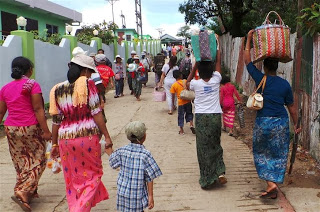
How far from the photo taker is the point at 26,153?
400 cm

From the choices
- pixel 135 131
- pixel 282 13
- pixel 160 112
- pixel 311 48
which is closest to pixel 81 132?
pixel 135 131

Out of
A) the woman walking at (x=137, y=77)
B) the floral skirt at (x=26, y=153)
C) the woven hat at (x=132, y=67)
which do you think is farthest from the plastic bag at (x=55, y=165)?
the woven hat at (x=132, y=67)

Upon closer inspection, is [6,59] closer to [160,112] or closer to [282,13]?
[160,112]

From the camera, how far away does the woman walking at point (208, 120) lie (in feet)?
14.3

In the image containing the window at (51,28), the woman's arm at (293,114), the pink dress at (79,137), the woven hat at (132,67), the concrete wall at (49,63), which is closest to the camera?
the pink dress at (79,137)

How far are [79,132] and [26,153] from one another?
1.02 metres

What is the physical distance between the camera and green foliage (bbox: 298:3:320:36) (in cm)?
489

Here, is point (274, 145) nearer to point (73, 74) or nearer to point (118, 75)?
point (73, 74)

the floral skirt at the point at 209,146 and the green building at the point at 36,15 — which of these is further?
the green building at the point at 36,15

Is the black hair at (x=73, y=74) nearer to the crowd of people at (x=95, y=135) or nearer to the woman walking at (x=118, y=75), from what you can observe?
the crowd of people at (x=95, y=135)

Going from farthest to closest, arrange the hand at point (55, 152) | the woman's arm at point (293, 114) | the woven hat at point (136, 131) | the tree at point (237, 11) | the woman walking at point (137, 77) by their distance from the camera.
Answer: the tree at point (237, 11) < the woman walking at point (137, 77) < the woman's arm at point (293, 114) < the hand at point (55, 152) < the woven hat at point (136, 131)

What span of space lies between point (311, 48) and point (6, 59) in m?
7.15

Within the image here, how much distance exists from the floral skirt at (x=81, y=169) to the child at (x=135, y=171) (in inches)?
17.9

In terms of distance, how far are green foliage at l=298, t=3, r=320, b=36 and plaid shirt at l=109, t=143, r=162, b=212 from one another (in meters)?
3.32
